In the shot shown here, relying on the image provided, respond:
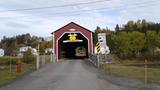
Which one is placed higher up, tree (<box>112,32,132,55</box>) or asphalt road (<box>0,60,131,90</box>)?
tree (<box>112,32,132,55</box>)

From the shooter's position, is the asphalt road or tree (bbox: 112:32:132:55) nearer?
the asphalt road

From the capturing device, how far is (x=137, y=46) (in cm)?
9394

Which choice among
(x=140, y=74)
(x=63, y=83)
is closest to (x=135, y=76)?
(x=140, y=74)

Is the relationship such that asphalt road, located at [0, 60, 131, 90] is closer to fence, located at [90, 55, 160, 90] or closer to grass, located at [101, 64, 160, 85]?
fence, located at [90, 55, 160, 90]

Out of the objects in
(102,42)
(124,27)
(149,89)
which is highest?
(124,27)

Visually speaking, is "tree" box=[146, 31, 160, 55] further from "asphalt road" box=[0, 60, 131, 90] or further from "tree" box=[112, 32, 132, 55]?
"asphalt road" box=[0, 60, 131, 90]

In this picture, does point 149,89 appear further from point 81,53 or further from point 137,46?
point 81,53

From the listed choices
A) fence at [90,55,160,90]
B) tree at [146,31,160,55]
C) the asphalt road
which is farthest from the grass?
tree at [146,31,160,55]

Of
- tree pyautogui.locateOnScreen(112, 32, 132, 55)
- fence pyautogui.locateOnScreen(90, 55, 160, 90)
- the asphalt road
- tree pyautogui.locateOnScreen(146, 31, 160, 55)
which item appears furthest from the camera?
tree pyautogui.locateOnScreen(146, 31, 160, 55)

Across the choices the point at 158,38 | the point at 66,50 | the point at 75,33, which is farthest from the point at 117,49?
the point at 75,33

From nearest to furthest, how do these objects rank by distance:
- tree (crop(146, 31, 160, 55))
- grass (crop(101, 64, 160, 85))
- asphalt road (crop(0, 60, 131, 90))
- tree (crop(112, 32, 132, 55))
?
asphalt road (crop(0, 60, 131, 90)) → grass (crop(101, 64, 160, 85)) → tree (crop(112, 32, 132, 55)) → tree (crop(146, 31, 160, 55))

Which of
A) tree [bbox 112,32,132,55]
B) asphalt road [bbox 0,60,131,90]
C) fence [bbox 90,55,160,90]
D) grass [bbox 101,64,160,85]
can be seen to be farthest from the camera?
tree [bbox 112,32,132,55]

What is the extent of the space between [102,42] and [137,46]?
5956 cm

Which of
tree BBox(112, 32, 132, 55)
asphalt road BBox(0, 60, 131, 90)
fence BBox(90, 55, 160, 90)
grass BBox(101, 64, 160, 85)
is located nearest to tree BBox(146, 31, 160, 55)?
tree BBox(112, 32, 132, 55)
